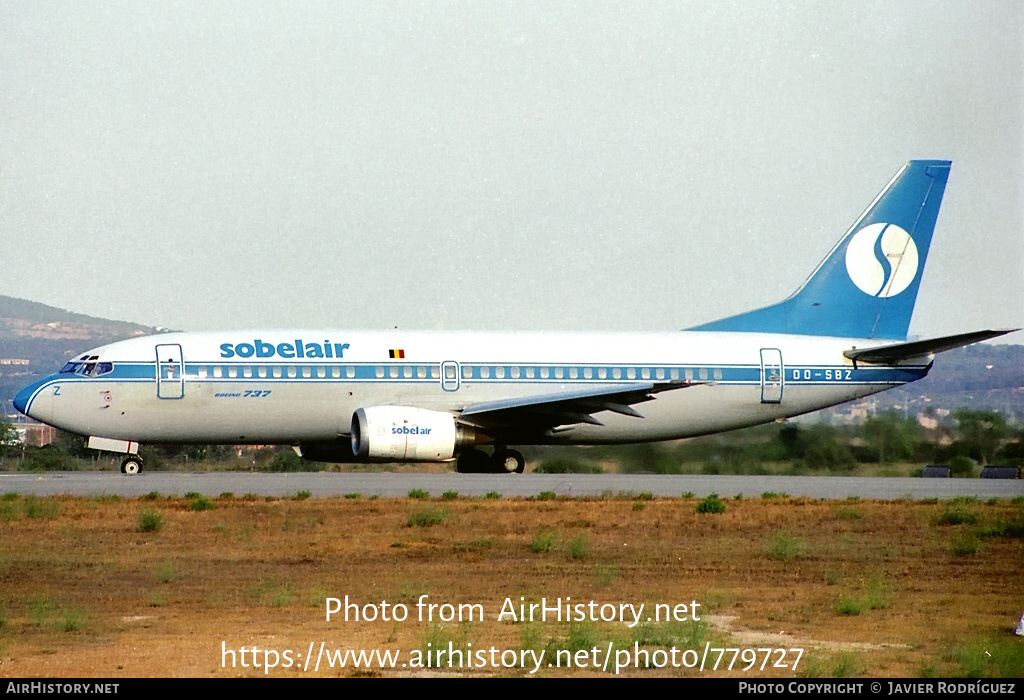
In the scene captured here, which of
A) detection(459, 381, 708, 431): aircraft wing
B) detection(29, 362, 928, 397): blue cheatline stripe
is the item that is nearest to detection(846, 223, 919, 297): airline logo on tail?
detection(29, 362, 928, 397): blue cheatline stripe

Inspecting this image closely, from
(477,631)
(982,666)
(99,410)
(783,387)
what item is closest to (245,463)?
(99,410)

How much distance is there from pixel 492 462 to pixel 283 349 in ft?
17.7

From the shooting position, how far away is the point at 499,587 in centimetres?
1375

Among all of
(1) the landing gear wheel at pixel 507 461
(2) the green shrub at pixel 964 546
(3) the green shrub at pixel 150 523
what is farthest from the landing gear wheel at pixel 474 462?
(2) the green shrub at pixel 964 546

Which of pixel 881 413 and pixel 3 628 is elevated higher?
pixel 881 413

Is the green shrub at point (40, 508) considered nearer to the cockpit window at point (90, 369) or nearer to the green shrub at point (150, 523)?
the green shrub at point (150, 523)

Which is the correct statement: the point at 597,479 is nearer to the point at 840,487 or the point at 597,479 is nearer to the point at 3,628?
the point at 840,487

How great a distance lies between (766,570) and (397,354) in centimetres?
1287

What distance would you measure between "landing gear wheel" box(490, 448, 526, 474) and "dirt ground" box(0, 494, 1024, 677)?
6434 mm

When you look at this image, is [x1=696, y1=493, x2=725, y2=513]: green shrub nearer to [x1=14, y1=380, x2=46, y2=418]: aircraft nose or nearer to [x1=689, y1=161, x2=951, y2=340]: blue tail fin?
[x1=689, y1=161, x2=951, y2=340]: blue tail fin

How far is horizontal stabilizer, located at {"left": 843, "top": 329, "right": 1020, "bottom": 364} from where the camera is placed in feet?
88.7

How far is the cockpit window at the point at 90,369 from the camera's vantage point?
25.8m

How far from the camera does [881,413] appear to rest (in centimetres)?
3177

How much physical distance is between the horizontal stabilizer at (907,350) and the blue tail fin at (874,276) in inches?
41.4
